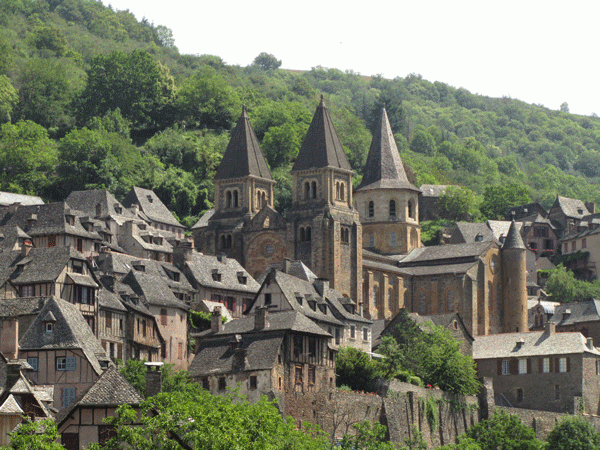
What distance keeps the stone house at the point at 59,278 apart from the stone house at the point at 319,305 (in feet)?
40.0

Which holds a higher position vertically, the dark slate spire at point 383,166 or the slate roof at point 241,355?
the dark slate spire at point 383,166

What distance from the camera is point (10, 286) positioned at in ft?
233

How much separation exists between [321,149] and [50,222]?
26.5 meters

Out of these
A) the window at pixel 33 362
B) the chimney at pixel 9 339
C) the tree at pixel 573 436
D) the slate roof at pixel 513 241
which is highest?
the slate roof at pixel 513 241

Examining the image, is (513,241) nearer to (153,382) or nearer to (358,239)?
(358,239)

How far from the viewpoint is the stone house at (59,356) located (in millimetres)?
62938

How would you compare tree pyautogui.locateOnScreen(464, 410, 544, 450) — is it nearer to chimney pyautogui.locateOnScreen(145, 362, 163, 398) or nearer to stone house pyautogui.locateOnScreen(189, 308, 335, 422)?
stone house pyautogui.locateOnScreen(189, 308, 335, 422)

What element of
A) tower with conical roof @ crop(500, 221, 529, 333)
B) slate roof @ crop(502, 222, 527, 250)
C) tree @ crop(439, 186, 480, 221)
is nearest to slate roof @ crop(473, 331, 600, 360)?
tower with conical roof @ crop(500, 221, 529, 333)

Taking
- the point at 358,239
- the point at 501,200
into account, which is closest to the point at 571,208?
the point at 501,200

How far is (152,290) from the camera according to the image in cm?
8000

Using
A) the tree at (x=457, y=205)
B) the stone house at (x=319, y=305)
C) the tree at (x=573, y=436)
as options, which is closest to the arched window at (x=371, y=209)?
the stone house at (x=319, y=305)

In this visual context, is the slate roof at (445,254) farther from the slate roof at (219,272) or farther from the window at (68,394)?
the window at (68,394)

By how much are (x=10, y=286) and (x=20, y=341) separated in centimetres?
763

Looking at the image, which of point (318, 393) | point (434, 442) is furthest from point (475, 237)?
point (318, 393)
